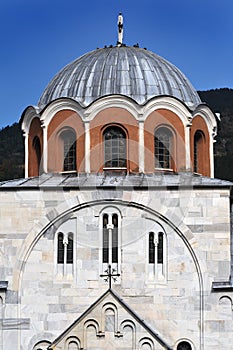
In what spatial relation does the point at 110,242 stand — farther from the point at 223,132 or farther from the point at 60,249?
the point at 223,132

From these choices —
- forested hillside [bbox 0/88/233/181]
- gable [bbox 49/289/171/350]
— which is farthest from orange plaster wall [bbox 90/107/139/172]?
forested hillside [bbox 0/88/233/181]

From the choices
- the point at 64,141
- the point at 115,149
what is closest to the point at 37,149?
the point at 64,141

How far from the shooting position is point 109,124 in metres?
24.9

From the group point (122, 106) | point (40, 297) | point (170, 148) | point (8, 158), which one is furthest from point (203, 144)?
point (8, 158)

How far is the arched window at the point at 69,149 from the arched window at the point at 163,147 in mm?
2376

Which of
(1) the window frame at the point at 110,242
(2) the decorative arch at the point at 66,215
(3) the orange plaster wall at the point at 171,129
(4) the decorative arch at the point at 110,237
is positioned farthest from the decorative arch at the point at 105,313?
(3) the orange plaster wall at the point at 171,129

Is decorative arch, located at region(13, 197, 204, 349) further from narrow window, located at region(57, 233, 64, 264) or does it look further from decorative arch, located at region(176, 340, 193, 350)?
decorative arch, located at region(176, 340, 193, 350)

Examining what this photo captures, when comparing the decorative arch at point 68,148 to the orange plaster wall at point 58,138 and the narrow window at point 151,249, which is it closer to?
the orange plaster wall at point 58,138

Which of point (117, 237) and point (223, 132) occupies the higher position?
point (223, 132)

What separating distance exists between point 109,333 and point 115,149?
18.0 feet

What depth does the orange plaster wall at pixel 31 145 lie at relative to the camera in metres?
25.8

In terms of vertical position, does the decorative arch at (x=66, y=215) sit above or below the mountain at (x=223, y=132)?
below

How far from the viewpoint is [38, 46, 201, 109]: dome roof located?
25.7 meters

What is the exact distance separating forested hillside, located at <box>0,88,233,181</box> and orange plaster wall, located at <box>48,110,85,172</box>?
21.2 m
